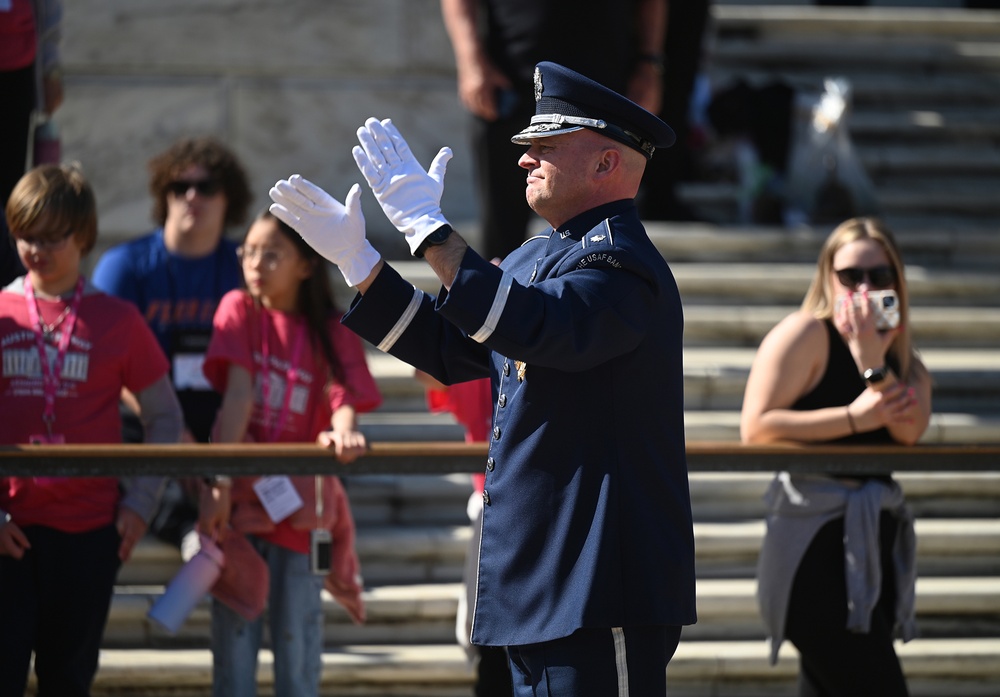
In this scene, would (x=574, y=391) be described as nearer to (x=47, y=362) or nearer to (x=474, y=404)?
(x=474, y=404)

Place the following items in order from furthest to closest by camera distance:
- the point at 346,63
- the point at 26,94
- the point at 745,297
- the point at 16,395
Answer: the point at 346,63
the point at 745,297
the point at 26,94
the point at 16,395

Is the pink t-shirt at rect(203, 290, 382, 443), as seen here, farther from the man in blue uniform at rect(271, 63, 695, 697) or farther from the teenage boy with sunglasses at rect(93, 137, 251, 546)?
the man in blue uniform at rect(271, 63, 695, 697)

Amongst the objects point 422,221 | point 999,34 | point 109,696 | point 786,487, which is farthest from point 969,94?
point 422,221

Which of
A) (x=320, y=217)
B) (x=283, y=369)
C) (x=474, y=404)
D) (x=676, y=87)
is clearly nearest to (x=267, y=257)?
(x=283, y=369)

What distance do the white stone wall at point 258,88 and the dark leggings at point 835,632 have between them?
3923mm

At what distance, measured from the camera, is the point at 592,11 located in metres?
6.57

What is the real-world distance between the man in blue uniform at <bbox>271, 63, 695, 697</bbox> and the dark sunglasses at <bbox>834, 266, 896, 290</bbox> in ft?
4.92

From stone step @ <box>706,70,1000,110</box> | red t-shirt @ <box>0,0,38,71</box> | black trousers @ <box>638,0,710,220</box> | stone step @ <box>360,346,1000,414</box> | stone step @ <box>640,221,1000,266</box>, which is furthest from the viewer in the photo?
stone step @ <box>706,70,1000,110</box>

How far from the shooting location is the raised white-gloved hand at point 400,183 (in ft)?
10.2

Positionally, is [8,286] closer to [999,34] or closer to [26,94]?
[26,94]

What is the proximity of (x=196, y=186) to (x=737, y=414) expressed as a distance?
2673 millimetres

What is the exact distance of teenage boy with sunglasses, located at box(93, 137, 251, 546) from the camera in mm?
5641

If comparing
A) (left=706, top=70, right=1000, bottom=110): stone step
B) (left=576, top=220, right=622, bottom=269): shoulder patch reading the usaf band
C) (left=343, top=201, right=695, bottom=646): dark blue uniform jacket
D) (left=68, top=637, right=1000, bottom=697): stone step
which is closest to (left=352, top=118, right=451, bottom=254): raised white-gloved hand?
(left=343, top=201, right=695, bottom=646): dark blue uniform jacket

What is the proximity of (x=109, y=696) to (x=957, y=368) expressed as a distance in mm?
4139
